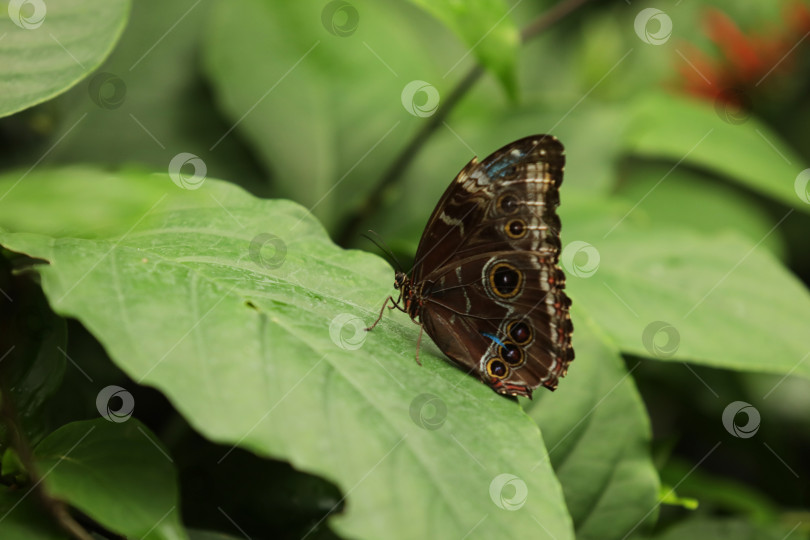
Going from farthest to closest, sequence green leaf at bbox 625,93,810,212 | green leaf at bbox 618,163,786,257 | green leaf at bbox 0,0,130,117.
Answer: green leaf at bbox 618,163,786,257
green leaf at bbox 625,93,810,212
green leaf at bbox 0,0,130,117

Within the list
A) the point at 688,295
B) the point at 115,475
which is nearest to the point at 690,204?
the point at 688,295

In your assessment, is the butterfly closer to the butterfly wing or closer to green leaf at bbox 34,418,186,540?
the butterfly wing

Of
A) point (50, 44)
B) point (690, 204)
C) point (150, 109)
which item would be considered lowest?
point (150, 109)

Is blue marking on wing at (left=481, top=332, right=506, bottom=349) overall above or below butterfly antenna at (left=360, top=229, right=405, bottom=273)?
above

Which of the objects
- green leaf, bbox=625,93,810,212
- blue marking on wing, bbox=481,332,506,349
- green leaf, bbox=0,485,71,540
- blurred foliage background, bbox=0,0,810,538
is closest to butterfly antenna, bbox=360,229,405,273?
blurred foliage background, bbox=0,0,810,538

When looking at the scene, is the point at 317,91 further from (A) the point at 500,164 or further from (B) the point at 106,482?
A: (B) the point at 106,482

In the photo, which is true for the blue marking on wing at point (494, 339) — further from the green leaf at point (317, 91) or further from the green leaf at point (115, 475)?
the green leaf at point (317, 91)
